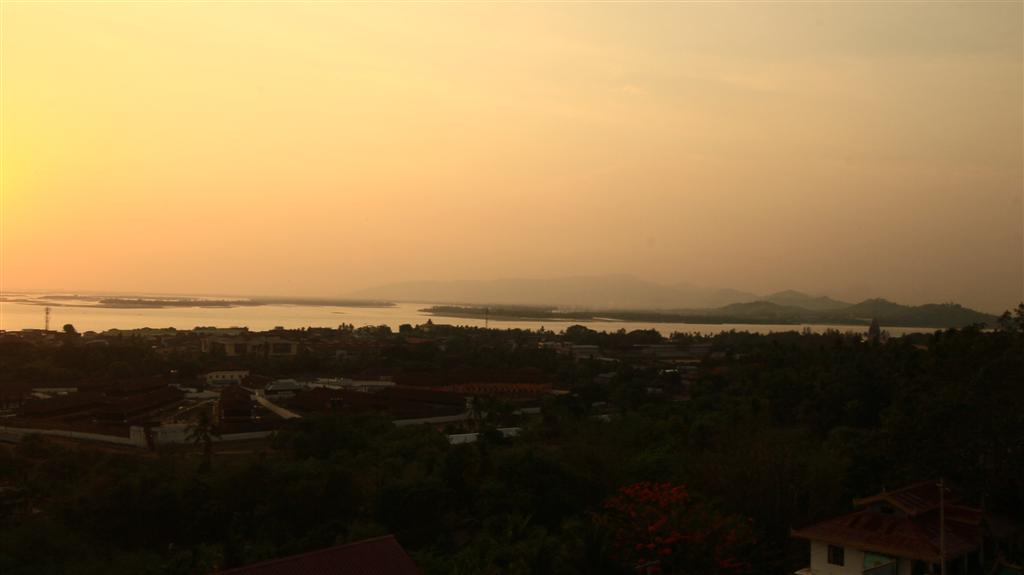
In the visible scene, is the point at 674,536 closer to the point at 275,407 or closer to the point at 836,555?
the point at 836,555

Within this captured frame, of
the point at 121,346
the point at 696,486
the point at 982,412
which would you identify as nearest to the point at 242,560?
the point at 696,486

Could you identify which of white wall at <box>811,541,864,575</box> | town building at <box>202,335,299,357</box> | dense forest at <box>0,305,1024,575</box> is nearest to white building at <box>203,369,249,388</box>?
town building at <box>202,335,299,357</box>

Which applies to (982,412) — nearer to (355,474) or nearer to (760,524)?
(760,524)

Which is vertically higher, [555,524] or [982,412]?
[982,412]

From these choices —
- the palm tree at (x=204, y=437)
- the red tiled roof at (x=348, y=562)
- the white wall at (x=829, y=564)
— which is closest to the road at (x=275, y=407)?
the palm tree at (x=204, y=437)

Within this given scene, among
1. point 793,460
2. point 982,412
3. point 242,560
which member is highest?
point 982,412

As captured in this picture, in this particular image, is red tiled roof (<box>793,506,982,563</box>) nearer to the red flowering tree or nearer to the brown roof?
the brown roof
